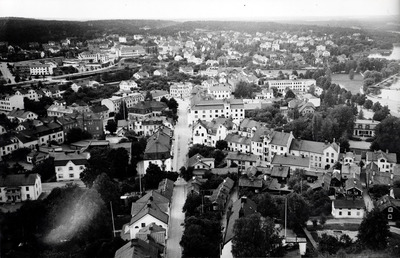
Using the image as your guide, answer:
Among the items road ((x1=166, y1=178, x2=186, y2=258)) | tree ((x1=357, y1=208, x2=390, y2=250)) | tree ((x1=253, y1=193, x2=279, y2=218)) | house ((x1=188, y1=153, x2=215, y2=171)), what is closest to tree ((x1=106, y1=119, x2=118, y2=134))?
house ((x1=188, y1=153, x2=215, y2=171))

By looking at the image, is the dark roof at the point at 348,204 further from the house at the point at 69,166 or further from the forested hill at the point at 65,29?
the forested hill at the point at 65,29

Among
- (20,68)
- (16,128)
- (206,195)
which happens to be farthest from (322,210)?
(20,68)

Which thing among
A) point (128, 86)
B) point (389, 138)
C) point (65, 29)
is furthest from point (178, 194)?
point (65, 29)

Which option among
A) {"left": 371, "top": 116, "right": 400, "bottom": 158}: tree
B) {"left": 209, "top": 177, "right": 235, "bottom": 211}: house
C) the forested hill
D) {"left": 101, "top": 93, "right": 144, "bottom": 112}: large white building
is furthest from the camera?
the forested hill

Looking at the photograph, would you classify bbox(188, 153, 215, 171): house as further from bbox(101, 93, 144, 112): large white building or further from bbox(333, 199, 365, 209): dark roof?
bbox(101, 93, 144, 112): large white building

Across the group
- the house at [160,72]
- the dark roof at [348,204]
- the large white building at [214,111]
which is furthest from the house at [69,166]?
the house at [160,72]
